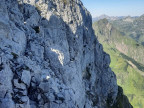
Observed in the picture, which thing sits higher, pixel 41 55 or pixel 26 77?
pixel 41 55

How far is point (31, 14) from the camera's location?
46.6 metres

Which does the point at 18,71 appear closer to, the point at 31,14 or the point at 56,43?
the point at 56,43

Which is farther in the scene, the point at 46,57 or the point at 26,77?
the point at 46,57

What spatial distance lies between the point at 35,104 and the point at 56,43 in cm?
2587

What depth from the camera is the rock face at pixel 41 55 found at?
21453mm

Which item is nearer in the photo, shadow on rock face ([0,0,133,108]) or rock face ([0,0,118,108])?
rock face ([0,0,118,108])

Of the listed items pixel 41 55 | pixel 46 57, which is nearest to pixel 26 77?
pixel 41 55

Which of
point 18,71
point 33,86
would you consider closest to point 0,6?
point 18,71

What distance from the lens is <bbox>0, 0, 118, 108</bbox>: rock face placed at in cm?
2145

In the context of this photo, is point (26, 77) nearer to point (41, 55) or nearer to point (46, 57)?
point (41, 55)

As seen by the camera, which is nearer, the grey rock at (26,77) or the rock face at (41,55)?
the rock face at (41,55)

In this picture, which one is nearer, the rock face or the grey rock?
the rock face

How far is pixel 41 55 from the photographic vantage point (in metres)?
34.3

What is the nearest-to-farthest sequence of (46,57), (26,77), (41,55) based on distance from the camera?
(26,77), (41,55), (46,57)
